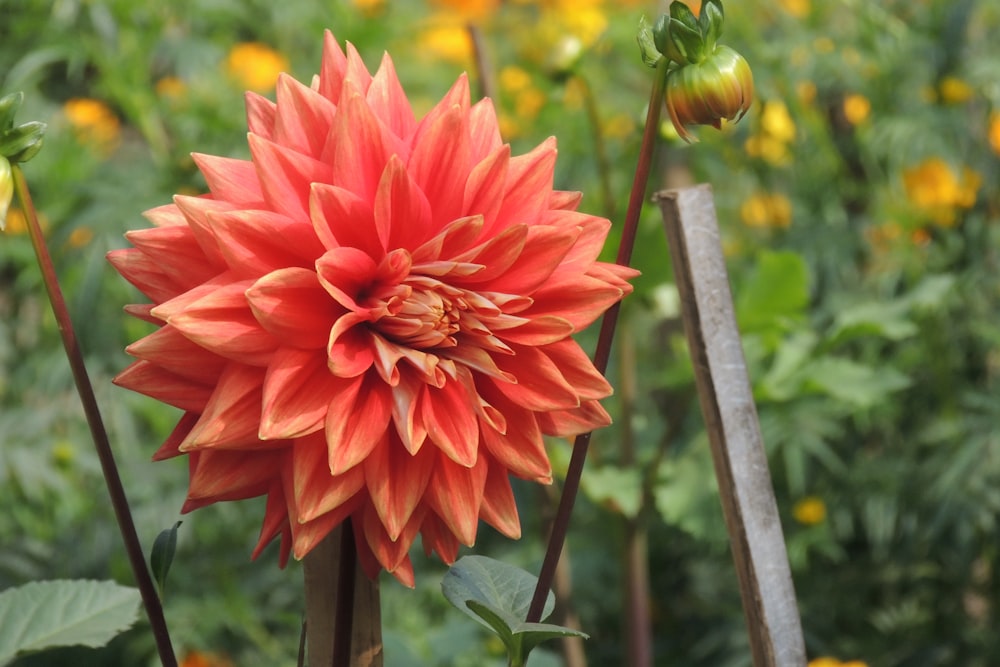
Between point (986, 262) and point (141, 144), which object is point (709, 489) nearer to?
Answer: point (986, 262)

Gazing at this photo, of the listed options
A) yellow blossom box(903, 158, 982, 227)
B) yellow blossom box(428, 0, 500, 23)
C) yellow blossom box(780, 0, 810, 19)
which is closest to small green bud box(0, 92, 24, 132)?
yellow blossom box(903, 158, 982, 227)

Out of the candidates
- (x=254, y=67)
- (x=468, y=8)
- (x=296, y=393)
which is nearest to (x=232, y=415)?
(x=296, y=393)

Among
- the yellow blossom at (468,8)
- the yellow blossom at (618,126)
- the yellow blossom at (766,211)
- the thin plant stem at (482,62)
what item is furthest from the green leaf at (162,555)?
the yellow blossom at (468,8)

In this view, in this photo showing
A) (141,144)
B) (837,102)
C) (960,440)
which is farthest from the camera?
(141,144)

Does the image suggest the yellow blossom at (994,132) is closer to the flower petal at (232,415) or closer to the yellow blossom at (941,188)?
the yellow blossom at (941,188)

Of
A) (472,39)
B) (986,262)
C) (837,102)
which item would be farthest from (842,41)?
(472,39)

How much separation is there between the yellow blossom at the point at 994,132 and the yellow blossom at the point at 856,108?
17 centimetres

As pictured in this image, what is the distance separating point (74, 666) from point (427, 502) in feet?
4.44

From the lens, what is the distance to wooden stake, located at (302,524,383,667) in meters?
0.52

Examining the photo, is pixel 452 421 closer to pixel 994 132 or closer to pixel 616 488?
pixel 616 488

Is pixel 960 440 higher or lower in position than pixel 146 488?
higher

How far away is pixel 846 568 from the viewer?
1538 millimetres

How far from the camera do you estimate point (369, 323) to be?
485mm

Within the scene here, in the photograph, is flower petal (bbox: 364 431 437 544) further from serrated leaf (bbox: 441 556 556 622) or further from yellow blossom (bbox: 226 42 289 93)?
yellow blossom (bbox: 226 42 289 93)
